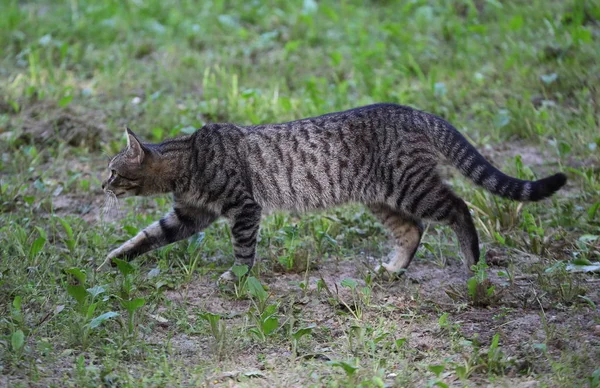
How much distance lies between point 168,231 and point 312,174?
107cm

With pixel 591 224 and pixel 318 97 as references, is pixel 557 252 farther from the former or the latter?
pixel 318 97

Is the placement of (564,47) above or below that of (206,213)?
above

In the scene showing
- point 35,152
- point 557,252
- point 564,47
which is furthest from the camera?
point 564,47

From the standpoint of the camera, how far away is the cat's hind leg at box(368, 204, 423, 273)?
533cm

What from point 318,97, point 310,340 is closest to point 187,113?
point 318,97

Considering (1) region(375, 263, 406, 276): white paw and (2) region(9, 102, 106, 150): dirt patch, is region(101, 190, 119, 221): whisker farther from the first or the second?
(1) region(375, 263, 406, 276): white paw

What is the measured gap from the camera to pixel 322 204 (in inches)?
214

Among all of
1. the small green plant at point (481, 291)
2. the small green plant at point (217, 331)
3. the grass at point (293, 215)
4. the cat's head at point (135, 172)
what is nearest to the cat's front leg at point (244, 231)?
the grass at point (293, 215)

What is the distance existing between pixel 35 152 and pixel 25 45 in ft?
8.05

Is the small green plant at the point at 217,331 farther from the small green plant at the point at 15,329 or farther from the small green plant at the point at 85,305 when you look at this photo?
the small green plant at the point at 15,329

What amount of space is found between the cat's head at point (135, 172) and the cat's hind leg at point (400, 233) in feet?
4.97

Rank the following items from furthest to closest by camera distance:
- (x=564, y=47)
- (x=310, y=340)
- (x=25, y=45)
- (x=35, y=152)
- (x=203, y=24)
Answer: (x=203, y=24)
(x=25, y=45)
(x=564, y=47)
(x=35, y=152)
(x=310, y=340)

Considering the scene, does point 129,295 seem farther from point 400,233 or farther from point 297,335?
point 400,233

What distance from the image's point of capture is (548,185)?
4801 mm
